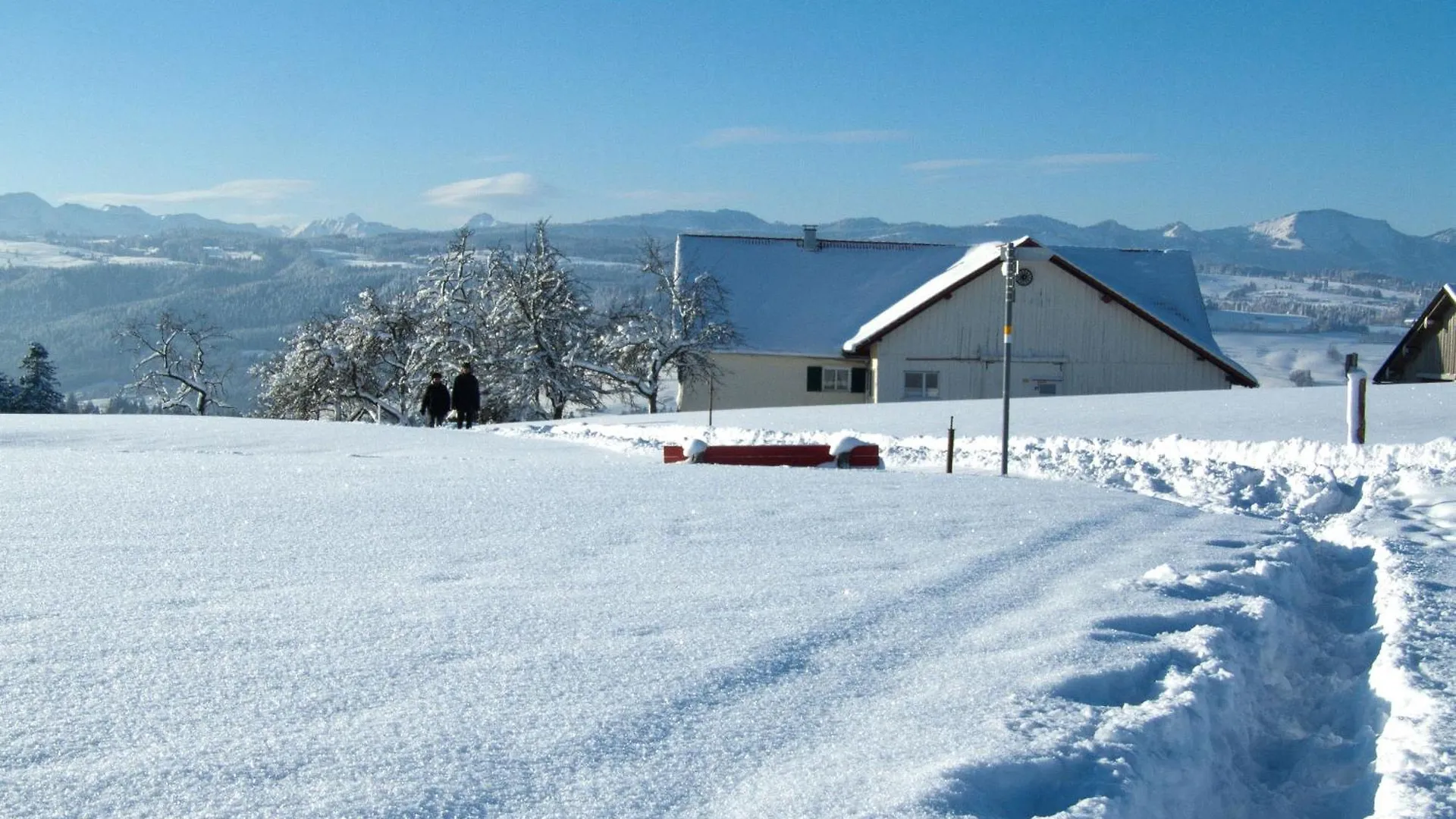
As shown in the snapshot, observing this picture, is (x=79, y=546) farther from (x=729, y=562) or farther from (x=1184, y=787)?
(x=1184, y=787)

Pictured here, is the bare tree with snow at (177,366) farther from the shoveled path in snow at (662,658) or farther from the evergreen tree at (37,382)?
the shoveled path in snow at (662,658)

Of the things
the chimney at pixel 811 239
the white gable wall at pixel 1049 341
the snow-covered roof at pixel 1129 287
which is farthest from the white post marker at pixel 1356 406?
the chimney at pixel 811 239

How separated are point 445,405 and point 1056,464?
1337 centimetres

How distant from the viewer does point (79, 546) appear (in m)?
5.96

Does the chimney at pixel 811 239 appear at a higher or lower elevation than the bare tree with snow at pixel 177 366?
higher

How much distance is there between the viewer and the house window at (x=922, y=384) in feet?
116

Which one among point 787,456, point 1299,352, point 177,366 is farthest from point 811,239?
point 1299,352

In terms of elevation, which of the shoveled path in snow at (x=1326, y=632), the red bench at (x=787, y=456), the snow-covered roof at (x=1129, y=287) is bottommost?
the shoveled path in snow at (x=1326, y=632)

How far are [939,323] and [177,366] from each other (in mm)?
31589

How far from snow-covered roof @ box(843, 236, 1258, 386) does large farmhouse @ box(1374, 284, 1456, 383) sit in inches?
366

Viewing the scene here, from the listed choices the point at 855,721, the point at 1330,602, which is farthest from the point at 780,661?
the point at 1330,602

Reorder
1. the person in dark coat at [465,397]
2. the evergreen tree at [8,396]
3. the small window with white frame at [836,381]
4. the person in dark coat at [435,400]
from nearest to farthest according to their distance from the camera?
the person in dark coat at [465,397] → the person in dark coat at [435,400] → the small window with white frame at [836,381] → the evergreen tree at [8,396]

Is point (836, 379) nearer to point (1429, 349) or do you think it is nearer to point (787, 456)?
point (1429, 349)

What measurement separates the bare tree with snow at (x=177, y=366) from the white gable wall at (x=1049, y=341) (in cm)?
2836
